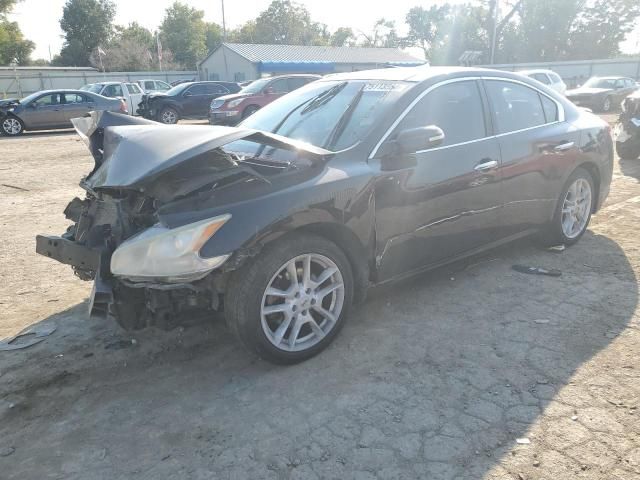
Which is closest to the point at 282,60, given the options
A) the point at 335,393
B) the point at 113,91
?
the point at 113,91

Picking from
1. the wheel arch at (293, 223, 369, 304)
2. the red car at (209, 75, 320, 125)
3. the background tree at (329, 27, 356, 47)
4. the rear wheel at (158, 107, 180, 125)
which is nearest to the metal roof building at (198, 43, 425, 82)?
the rear wheel at (158, 107, 180, 125)

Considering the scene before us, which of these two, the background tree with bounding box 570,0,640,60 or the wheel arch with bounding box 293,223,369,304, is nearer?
the wheel arch with bounding box 293,223,369,304

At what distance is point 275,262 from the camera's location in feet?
9.61

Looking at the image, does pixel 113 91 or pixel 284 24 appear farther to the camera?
pixel 284 24

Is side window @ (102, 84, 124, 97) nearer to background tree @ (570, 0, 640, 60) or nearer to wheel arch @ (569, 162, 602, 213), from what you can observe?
wheel arch @ (569, 162, 602, 213)

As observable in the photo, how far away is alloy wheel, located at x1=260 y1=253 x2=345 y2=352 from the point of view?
305cm

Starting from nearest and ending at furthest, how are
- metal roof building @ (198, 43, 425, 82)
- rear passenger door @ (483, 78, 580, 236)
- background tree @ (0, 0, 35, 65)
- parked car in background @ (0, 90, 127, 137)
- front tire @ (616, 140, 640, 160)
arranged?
rear passenger door @ (483, 78, 580, 236)
front tire @ (616, 140, 640, 160)
parked car in background @ (0, 90, 127, 137)
metal roof building @ (198, 43, 425, 82)
background tree @ (0, 0, 35, 65)

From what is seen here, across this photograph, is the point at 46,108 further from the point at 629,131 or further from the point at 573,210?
the point at 573,210

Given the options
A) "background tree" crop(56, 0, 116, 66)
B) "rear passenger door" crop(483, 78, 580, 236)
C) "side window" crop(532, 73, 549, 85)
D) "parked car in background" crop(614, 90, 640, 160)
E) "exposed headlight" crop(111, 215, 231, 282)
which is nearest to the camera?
"exposed headlight" crop(111, 215, 231, 282)

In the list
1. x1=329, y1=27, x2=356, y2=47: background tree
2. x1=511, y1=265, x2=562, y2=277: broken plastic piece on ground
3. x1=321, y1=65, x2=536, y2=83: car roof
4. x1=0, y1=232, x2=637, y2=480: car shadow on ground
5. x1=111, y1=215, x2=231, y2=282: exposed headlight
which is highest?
x1=329, y1=27, x2=356, y2=47: background tree

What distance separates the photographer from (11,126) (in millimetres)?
17656

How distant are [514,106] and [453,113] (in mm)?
804

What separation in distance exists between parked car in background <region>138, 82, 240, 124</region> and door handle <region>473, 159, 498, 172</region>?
1852 cm

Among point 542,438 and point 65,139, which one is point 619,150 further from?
point 65,139
